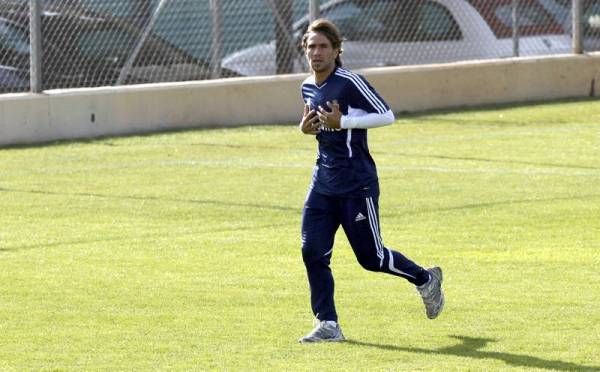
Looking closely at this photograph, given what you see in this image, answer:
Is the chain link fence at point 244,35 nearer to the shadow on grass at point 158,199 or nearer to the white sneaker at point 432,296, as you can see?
the shadow on grass at point 158,199

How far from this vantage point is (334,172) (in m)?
7.95

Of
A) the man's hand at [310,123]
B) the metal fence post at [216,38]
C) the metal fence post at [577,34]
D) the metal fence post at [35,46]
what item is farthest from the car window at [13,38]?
the man's hand at [310,123]

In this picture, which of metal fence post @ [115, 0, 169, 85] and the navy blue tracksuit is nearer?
the navy blue tracksuit

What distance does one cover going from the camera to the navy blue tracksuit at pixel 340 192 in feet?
26.0

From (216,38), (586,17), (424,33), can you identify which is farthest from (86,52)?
(586,17)

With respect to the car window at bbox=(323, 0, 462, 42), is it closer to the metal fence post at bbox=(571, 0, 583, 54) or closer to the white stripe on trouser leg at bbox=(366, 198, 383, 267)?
the metal fence post at bbox=(571, 0, 583, 54)

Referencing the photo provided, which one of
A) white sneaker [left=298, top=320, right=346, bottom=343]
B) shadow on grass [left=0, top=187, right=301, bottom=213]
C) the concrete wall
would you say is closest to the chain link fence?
the concrete wall

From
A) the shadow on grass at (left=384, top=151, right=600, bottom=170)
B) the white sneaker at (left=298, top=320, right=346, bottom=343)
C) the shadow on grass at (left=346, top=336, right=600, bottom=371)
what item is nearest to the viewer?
the shadow on grass at (left=346, top=336, right=600, bottom=371)

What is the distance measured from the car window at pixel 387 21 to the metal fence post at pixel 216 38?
2068mm

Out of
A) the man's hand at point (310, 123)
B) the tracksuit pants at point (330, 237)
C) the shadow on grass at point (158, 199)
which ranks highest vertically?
→ the man's hand at point (310, 123)

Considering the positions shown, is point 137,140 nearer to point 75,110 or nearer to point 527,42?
point 75,110

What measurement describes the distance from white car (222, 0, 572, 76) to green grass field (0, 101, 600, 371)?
274 centimetres

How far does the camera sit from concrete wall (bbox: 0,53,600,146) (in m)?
17.1

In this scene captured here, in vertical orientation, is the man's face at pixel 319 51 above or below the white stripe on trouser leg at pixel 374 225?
above
